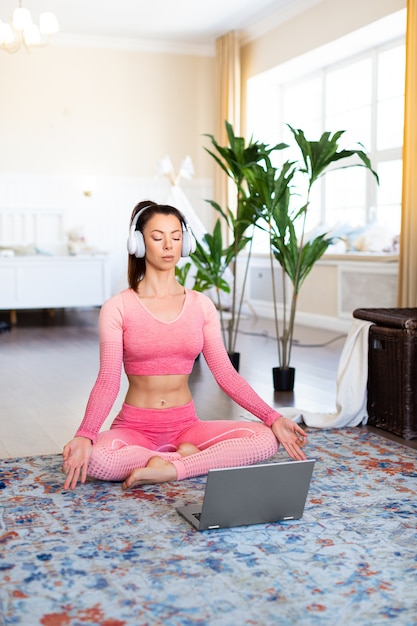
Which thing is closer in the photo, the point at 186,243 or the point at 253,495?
the point at 253,495

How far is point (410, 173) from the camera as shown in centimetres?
554

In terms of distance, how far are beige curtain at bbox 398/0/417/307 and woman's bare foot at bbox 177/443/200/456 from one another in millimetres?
3424

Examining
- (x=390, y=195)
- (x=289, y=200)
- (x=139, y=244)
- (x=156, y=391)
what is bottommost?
(x=156, y=391)

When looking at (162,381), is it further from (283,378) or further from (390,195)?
(390,195)

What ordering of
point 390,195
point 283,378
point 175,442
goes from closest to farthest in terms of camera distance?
point 175,442 → point 283,378 → point 390,195

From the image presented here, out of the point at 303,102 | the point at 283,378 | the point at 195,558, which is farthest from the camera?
the point at 303,102

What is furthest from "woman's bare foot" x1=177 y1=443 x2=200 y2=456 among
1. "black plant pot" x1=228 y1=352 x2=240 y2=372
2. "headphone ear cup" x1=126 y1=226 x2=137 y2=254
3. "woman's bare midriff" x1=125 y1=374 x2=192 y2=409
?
"black plant pot" x1=228 y1=352 x2=240 y2=372

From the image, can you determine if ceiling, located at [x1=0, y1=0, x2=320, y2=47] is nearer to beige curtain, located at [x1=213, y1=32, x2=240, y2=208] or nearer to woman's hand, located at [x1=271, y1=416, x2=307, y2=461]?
beige curtain, located at [x1=213, y1=32, x2=240, y2=208]

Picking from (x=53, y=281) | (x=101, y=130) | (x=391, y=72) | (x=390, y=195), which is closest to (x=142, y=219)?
(x=390, y=195)

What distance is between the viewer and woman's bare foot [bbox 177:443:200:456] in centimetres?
252

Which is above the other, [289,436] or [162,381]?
[162,381]

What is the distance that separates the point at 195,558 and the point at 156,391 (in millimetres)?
753

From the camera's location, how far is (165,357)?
8.33 feet

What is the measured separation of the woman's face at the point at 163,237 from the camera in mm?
2455
